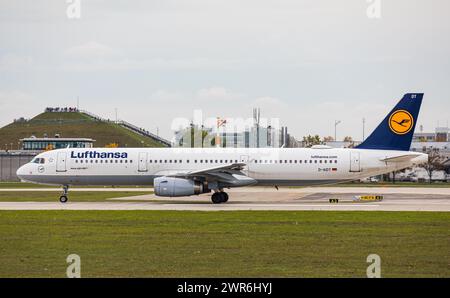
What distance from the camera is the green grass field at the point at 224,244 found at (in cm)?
1856

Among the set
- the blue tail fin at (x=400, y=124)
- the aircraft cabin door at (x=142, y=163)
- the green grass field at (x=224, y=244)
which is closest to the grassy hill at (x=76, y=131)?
the aircraft cabin door at (x=142, y=163)

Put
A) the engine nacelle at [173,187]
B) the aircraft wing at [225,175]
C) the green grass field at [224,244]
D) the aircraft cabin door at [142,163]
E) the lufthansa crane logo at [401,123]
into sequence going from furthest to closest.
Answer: the aircraft cabin door at [142,163]
the lufthansa crane logo at [401,123]
the aircraft wing at [225,175]
the engine nacelle at [173,187]
the green grass field at [224,244]

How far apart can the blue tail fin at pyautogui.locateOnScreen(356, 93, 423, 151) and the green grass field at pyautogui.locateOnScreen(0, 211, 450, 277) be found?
39.8ft

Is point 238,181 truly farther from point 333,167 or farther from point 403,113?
point 403,113

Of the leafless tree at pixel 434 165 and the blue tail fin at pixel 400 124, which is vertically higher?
the blue tail fin at pixel 400 124

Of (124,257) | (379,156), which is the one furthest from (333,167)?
(124,257)

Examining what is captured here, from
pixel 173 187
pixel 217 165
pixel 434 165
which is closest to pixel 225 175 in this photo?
pixel 217 165

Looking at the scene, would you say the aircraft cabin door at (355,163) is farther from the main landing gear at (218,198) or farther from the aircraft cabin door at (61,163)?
the aircraft cabin door at (61,163)

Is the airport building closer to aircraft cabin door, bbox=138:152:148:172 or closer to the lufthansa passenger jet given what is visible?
the lufthansa passenger jet

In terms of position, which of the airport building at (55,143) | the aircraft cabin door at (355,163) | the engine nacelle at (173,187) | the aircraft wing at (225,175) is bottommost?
the engine nacelle at (173,187)

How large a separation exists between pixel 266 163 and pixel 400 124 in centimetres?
859

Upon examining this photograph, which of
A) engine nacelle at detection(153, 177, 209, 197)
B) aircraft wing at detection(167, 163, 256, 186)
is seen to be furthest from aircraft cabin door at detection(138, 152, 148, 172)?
engine nacelle at detection(153, 177, 209, 197)

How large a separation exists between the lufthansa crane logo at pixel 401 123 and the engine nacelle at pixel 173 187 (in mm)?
12904

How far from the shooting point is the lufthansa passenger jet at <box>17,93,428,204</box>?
45750 mm
